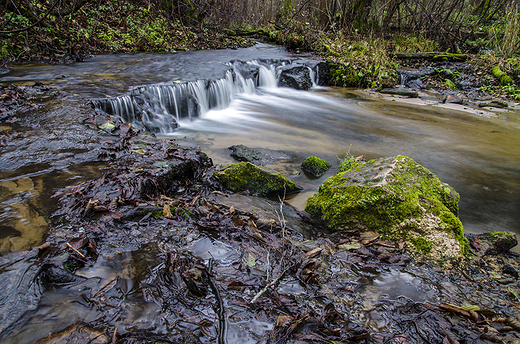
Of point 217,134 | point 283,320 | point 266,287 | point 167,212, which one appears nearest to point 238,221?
point 167,212

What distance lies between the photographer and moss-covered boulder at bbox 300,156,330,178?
542cm

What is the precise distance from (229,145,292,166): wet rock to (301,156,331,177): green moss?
579 mm

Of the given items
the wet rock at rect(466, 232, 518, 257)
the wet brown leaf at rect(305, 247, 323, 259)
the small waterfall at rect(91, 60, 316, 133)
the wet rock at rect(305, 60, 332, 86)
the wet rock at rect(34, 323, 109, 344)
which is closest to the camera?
the wet rock at rect(34, 323, 109, 344)

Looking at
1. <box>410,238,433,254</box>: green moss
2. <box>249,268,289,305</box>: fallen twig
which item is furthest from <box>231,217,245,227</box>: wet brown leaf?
<box>410,238,433,254</box>: green moss

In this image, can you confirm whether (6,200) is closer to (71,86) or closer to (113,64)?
(71,86)

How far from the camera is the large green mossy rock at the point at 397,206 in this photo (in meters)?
2.87

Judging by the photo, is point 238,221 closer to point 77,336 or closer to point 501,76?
point 77,336

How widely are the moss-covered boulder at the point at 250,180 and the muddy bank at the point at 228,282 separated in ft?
2.73

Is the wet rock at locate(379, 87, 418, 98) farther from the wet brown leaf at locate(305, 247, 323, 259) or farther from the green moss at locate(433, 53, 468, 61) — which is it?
the wet brown leaf at locate(305, 247, 323, 259)

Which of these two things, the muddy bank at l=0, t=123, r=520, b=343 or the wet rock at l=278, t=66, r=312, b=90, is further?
the wet rock at l=278, t=66, r=312, b=90

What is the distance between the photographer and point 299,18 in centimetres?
1703

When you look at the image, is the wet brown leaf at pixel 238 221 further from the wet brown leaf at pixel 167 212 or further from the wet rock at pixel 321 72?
the wet rock at pixel 321 72

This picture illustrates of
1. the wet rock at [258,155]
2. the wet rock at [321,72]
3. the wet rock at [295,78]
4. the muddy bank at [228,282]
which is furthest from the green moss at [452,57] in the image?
the muddy bank at [228,282]

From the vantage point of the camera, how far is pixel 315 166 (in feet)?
17.9
